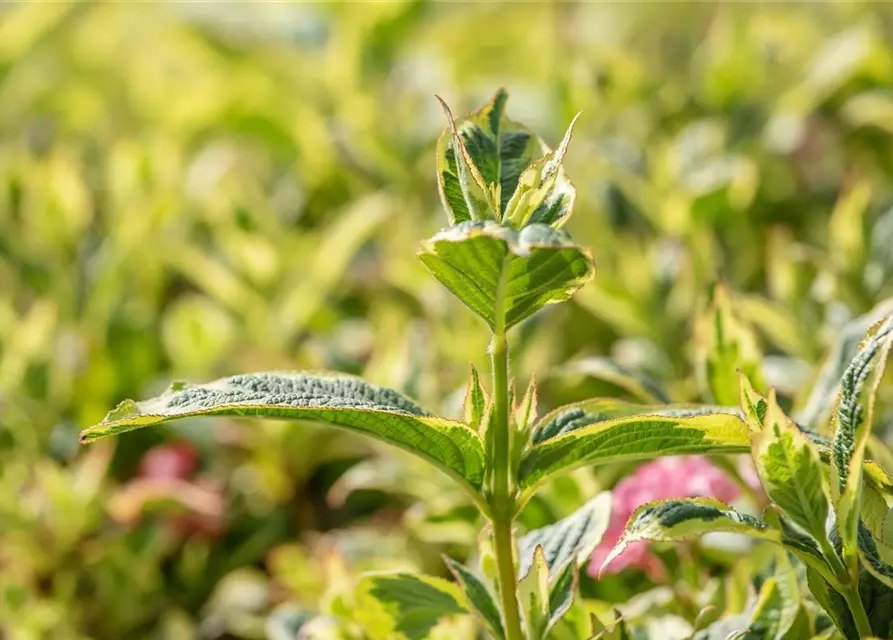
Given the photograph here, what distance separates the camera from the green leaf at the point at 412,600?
0.77m

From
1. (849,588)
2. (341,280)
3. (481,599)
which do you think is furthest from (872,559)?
(341,280)

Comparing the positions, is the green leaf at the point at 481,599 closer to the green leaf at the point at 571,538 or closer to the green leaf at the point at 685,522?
the green leaf at the point at 571,538

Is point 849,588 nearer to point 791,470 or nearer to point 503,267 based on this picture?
point 791,470

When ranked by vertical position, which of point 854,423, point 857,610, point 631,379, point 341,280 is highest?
point 341,280

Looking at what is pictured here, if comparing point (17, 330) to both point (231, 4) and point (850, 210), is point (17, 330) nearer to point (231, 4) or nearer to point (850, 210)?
point (850, 210)

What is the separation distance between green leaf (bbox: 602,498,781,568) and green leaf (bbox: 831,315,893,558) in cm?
4

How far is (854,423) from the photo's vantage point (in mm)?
616

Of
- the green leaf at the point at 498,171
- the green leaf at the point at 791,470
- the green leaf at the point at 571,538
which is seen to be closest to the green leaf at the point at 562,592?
the green leaf at the point at 571,538

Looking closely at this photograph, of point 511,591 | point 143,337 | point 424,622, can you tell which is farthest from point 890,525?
point 143,337

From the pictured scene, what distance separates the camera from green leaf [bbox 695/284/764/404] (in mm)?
897

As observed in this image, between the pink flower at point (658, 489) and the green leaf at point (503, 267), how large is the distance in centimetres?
39

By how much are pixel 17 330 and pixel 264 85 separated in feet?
3.23

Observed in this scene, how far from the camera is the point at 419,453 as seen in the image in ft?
2.16

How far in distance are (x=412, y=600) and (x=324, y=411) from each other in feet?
0.74
